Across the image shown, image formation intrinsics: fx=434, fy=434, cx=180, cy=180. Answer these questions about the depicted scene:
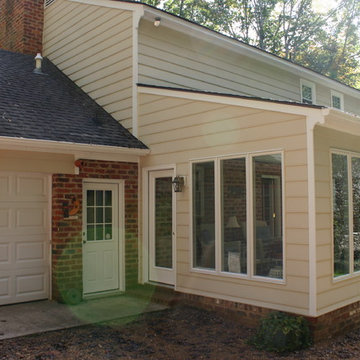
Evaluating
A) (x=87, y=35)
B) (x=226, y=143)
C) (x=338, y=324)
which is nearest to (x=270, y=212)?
(x=226, y=143)

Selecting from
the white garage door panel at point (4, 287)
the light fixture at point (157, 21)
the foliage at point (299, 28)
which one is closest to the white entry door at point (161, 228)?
the white garage door panel at point (4, 287)

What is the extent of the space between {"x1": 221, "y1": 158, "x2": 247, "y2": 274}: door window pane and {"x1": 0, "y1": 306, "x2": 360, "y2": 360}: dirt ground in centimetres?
88

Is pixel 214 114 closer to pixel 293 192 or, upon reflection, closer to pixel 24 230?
pixel 293 192

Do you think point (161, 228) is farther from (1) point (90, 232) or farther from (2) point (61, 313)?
(2) point (61, 313)

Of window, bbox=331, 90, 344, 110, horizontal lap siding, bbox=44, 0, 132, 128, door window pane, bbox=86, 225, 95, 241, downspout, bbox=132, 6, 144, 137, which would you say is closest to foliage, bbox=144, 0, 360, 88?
window, bbox=331, 90, 344, 110

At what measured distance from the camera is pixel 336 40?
2317 cm

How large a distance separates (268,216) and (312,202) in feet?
2.31

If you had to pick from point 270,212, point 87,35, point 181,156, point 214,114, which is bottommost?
point 270,212

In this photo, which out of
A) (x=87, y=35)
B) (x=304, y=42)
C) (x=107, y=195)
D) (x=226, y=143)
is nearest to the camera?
(x=226, y=143)

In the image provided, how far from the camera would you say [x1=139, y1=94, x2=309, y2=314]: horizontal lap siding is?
567cm

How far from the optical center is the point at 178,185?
23.8 feet

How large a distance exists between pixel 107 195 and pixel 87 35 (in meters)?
4.13

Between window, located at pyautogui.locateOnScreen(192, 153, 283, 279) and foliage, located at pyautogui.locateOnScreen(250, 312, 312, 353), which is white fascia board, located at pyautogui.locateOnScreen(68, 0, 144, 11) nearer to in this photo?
window, located at pyautogui.locateOnScreen(192, 153, 283, 279)

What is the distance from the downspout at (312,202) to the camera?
5.46 metres
